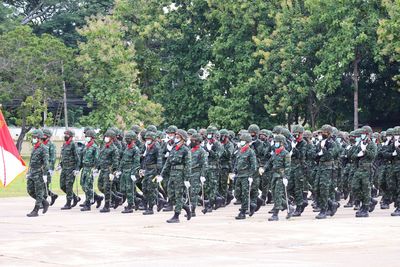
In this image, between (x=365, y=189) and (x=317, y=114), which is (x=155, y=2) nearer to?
(x=317, y=114)

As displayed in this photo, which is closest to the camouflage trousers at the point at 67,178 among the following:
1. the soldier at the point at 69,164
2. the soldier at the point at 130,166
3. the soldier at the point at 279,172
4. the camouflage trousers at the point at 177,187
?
the soldier at the point at 69,164

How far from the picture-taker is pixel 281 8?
5375 cm

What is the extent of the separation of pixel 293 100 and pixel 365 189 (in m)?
29.3

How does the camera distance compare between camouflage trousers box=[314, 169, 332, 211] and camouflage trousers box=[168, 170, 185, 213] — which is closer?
camouflage trousers box=[168, 170, 185, 213]

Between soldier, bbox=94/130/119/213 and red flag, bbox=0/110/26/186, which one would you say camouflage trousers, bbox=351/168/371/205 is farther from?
red flag, bbox=0/110/26/186

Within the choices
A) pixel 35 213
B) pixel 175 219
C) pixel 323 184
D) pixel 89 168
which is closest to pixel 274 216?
pixel 323 184

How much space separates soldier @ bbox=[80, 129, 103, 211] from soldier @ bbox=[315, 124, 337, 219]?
622cm

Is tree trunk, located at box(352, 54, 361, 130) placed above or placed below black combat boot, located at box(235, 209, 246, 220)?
above

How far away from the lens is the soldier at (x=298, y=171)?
22609mm

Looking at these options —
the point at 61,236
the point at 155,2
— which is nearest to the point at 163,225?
the point at 61,236

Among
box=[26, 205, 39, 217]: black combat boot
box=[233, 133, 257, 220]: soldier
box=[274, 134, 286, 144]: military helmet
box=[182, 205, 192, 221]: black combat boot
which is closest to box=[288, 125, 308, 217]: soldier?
box=[274, 134, 286, 144]: military helmet

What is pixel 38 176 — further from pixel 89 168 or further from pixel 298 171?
pixel 298 171

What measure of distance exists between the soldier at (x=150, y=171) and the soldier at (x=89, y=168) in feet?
6.98

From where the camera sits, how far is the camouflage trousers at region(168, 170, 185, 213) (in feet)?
68.3
